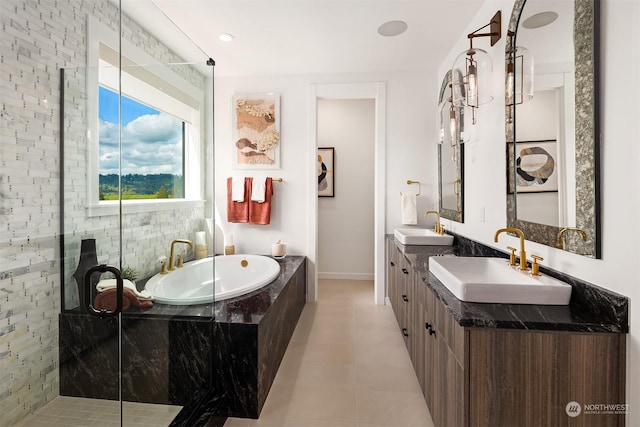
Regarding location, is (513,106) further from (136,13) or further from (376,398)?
(136,13)

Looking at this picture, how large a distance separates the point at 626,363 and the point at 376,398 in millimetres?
1272

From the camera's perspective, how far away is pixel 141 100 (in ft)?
5.04

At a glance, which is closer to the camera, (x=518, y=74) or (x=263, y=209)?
(x=518, y=74)

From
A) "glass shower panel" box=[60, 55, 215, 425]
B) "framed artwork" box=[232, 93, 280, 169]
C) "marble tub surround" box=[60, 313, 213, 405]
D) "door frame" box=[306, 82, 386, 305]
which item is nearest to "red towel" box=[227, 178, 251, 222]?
"framed artwork" box=[232, 93, 280, 169]

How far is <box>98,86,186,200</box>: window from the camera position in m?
1.31

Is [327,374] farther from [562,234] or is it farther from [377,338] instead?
[562,234]

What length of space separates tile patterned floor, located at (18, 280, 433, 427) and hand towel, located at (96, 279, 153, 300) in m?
0.44

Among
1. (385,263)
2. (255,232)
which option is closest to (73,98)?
(255,232)

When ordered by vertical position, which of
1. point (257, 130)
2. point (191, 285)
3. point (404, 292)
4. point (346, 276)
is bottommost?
point (346, 276)

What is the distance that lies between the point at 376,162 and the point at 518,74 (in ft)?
6.18

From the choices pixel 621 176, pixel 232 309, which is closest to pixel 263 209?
pixel 232 309

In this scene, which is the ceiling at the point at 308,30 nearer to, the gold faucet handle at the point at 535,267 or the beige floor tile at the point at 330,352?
the gold faucet handle at the point at 535,267

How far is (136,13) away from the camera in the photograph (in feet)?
7.72

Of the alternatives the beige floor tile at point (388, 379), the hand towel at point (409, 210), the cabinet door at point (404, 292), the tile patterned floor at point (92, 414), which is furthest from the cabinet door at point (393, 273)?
the tile patterned floor at point (92, 414)
